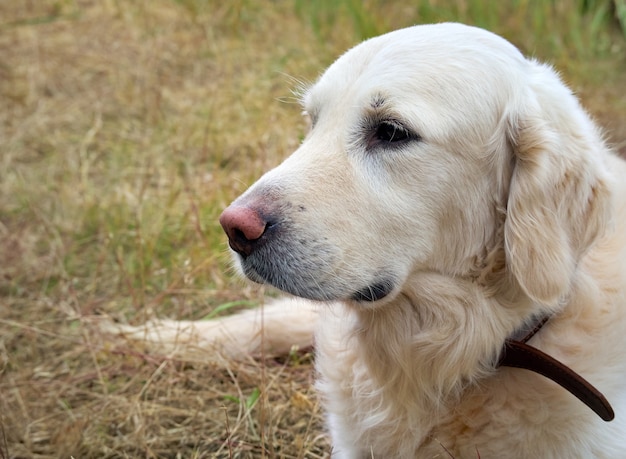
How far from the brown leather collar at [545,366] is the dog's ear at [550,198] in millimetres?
170

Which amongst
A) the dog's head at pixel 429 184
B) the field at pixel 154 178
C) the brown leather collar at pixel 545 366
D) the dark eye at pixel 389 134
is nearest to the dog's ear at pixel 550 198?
the dog's head at pixel 429 184

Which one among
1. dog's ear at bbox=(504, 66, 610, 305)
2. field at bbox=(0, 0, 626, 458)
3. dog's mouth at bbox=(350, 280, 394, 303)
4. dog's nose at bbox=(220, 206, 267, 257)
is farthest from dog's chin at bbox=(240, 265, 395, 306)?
field at bbox=(0, 0, 626, 458)

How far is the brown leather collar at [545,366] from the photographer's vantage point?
6.63ft

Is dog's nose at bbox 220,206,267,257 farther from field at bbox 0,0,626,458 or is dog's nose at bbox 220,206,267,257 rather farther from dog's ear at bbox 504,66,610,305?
dog's ear at bbox 504,66,610,305

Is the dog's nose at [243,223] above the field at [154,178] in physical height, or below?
above

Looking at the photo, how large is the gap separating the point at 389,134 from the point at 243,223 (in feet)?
1.61

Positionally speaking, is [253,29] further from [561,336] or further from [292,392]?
[561,336]

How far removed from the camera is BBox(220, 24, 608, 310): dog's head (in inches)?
79.4

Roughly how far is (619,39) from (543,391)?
14.6ft

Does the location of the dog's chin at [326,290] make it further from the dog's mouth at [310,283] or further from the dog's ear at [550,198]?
the dog's ear at [550,198]

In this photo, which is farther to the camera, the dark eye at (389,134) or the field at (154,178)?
the field at (154,178)

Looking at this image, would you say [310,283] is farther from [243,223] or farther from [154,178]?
[154,178]

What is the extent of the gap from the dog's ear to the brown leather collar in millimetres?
170

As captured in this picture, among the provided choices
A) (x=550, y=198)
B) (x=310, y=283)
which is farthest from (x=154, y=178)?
(x=550, y=198)
